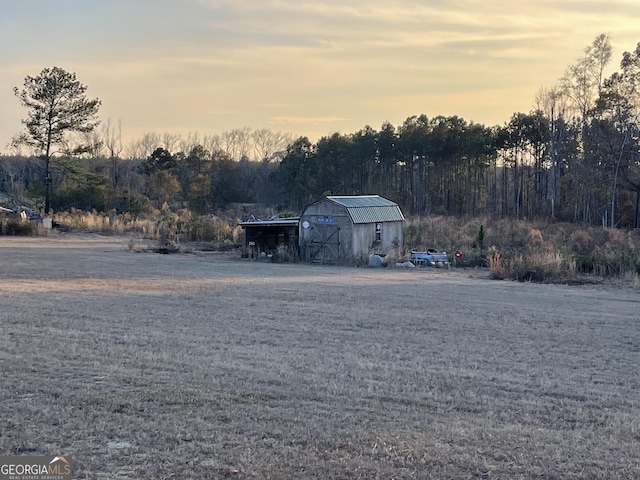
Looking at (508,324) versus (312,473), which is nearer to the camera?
(312,473)

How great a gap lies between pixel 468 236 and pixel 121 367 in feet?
103

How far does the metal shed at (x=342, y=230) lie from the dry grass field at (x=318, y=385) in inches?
508

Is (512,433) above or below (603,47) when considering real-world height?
below

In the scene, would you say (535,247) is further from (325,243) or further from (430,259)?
(325,243)

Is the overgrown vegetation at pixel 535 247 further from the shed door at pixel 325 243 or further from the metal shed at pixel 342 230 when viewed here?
the shed door at pixel 325 243

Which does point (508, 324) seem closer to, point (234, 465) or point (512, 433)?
point (512, 433)

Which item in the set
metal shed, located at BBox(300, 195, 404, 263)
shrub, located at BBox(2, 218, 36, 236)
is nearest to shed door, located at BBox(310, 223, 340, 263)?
metal shed, located at BBox(300, 195, 404, 263)

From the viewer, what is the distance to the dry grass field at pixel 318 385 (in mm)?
5820

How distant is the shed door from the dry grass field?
1302cm

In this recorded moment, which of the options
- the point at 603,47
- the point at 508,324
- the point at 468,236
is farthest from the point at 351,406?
the point at 603,47

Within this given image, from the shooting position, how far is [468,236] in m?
38.3

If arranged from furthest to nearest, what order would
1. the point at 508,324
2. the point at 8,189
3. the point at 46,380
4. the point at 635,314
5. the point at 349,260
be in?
the point at 8,189 < the point at 349,260 < the point at 635,314 < the point at 508,324 < the point at 46,380

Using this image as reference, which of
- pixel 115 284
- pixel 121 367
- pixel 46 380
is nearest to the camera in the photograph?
pixel 46 380

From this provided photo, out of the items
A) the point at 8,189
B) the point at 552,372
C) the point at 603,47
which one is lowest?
the point at 552,372
